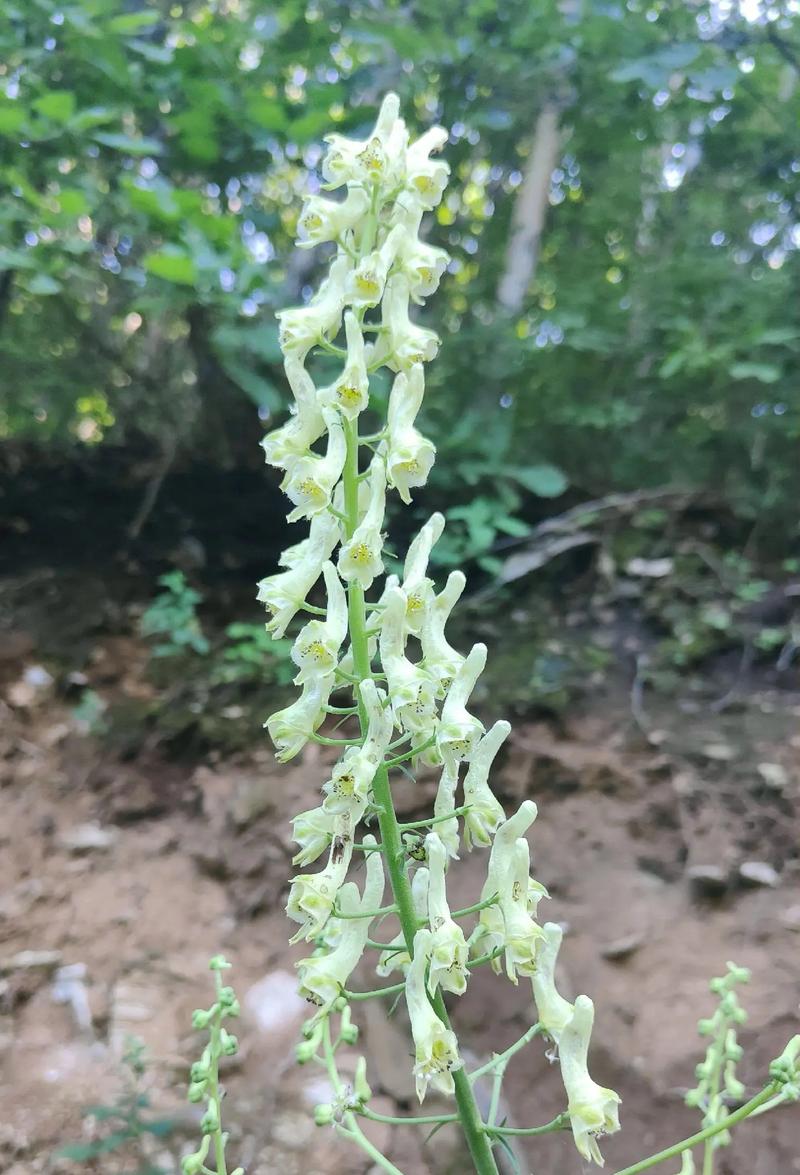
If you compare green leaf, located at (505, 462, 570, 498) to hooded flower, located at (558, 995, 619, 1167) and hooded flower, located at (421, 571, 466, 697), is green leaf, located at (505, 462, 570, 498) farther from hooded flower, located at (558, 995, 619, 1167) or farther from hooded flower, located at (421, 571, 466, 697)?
hooded flower, located at (558, 995, 619, 1167)

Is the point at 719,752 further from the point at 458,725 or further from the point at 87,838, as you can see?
the point at 87,838

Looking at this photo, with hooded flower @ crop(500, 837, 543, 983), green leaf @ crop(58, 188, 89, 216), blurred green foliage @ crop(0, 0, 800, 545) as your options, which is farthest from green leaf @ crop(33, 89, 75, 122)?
hooded flower @ crop(500, 837, 543, 983)

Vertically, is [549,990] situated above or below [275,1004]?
above

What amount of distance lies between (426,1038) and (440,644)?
761 millimetres

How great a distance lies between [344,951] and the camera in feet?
5.29

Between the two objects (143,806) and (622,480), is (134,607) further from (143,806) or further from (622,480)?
(622,480)

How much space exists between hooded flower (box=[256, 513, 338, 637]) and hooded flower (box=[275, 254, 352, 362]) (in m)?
0.39

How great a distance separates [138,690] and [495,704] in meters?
2.16

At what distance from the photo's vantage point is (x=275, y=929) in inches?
135

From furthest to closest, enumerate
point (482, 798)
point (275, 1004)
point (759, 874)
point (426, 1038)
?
point (759, 874) → point (275, 1004) → point (482, 798) → point (426, 1038)

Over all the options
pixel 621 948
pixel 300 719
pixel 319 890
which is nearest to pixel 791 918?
pixel 621 948

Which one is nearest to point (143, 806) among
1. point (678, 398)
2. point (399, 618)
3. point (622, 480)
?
point (399, 618)

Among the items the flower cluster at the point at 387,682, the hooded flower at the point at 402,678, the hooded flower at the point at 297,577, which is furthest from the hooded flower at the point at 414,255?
the hooded flower at the point at 402,678

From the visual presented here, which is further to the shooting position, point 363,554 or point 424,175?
point 424,175
